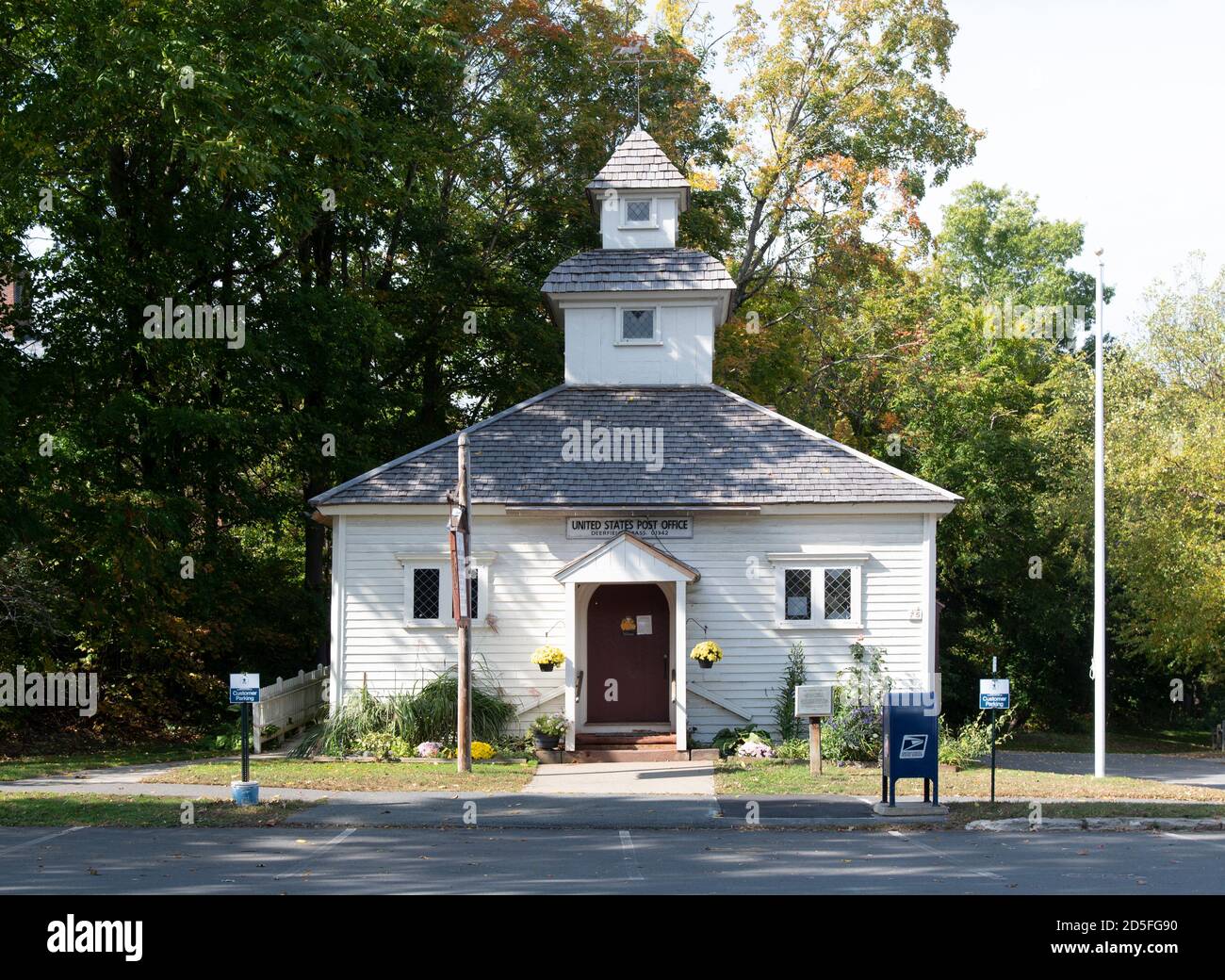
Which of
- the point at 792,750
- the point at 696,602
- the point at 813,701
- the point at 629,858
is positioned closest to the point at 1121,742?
the point at 792,750

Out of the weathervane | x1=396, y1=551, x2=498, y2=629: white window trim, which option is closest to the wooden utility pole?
x1=396, y1=551, x2=498, y2=629: white window trim

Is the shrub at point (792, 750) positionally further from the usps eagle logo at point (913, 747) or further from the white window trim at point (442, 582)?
the usps eagle logo at point (913, 747)

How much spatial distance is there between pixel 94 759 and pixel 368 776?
598cm

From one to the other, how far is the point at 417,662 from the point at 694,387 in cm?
771

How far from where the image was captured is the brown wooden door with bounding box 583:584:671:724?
2242 centimetres

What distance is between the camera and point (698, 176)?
35531mm

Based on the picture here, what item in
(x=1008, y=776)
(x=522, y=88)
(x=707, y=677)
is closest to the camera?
(x=1008, y=776)

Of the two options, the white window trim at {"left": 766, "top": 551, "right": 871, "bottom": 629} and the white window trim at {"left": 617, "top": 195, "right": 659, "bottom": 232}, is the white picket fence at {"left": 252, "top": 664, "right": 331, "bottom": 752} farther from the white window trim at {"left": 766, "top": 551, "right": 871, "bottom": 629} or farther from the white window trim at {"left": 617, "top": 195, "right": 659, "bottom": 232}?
the white window trim at {"left": 617, "top": 195, "right": 659, "bottom": 232}

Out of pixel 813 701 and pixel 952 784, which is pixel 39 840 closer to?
pixel 813 701

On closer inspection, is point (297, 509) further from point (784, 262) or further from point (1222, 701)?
point (1222, 701)

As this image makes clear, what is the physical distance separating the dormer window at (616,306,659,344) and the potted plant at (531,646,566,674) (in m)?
7.02

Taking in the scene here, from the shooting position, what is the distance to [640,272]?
24.8 metres

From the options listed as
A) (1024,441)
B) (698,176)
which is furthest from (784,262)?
(1024,441)

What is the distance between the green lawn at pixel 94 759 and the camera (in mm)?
18977
